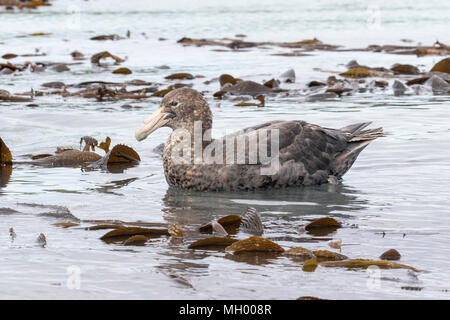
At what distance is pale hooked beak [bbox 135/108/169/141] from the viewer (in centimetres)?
733

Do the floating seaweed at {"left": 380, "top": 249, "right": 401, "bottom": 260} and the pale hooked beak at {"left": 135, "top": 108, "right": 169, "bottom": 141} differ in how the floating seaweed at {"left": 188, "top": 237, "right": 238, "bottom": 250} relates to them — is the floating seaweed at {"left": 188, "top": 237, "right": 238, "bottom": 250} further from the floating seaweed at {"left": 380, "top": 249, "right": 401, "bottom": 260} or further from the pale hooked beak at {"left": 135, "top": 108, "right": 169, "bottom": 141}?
the pale hooked beak at {"left": 135, "top": 108, "right": 169, "bottom": 141}

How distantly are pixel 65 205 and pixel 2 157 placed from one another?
1.96 metres

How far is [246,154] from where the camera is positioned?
7.16 meters

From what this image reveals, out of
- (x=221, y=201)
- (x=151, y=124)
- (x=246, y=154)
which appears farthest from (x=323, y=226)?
(x=151, y=124)

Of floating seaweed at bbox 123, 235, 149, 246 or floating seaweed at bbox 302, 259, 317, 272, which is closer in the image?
floating seaweed at bbox 302, 259, 317, 272

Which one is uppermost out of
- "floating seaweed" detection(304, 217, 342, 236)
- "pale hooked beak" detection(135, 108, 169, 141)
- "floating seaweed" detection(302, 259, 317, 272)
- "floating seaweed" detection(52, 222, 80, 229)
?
"pale hooked beak" detection(135, 108, 169, 141)

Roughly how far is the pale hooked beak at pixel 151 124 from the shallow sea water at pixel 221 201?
471mm

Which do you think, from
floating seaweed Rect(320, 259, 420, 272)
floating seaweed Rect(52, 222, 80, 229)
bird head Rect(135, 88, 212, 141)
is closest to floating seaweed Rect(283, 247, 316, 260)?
floating seaweed Rect(320, 259, 420, 272)

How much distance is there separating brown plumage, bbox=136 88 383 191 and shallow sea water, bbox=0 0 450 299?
0.45 ft

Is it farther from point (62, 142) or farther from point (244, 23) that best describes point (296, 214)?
point (244, 23)

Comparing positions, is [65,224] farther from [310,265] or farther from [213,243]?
[310,265]

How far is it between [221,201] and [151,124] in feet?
3.66

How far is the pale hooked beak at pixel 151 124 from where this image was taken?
733cm

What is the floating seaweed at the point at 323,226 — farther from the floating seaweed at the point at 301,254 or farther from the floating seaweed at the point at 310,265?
the floating seaweed at the point at 310,265
